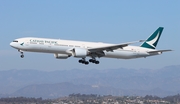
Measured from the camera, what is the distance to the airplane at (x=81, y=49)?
251ft

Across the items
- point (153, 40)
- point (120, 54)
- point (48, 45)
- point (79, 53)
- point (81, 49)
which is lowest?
point (79, 53)

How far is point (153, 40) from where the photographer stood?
306 feet

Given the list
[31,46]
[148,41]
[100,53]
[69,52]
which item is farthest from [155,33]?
[31,46]

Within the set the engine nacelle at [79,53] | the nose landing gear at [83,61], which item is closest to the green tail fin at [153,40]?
the nose landing gear at [83,61]

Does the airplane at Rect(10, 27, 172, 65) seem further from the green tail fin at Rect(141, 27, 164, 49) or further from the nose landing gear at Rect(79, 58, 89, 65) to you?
the green tail fin at Rect(141, 27, 164, 49)

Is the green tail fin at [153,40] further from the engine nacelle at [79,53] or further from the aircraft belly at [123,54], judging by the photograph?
the engine nacelle at [79,53]

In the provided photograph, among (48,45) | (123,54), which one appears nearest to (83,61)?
(123,54)

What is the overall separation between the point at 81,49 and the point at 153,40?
21.0m

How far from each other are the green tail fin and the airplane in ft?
6.76

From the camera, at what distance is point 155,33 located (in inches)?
3755

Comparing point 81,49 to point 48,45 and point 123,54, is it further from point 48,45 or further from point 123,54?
point 123,54

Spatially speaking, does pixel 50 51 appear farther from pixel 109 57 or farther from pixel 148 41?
pixel 148 41

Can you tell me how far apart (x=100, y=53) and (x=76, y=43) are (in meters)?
5.35

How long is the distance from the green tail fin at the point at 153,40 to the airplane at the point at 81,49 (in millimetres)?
2061
